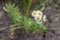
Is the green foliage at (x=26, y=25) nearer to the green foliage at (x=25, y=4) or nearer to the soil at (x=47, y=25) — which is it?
the soil at (x=47, y=25)

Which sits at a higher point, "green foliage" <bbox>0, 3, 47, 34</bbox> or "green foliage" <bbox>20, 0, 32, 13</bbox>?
"green foliage" <bbox>20, 0, 32, 13</bbox>

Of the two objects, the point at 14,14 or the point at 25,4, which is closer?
the point at 14,14

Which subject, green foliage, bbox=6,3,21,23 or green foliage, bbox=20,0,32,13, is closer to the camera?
green foliage, bbox=6,3,21,23

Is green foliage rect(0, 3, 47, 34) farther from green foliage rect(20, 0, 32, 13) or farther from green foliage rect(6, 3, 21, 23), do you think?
green foliage rect(20, 0, 32, 13)

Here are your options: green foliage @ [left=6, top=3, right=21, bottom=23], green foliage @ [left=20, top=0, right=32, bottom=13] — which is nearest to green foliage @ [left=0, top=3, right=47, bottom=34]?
green foliage @ [left=6, top=3, right=21, bottom=23]

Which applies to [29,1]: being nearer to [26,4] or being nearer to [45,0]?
[26,4]

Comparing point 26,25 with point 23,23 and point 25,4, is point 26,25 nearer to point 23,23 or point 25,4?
point 23,23

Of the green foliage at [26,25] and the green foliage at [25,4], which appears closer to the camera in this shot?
the green foliage at [26,25]

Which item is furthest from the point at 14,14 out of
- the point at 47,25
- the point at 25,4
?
the point at 47,25

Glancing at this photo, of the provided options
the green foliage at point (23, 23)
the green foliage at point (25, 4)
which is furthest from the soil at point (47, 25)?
the green foliage at point (25, 4)
